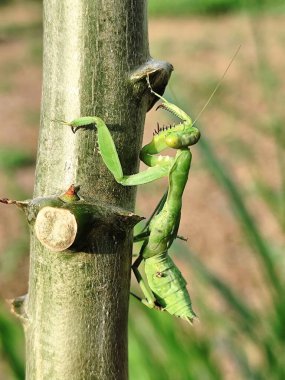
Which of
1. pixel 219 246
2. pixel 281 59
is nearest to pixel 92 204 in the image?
pixel 219 246

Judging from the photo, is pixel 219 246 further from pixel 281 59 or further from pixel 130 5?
pixel 130 5

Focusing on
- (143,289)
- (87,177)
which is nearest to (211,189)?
(143,289)

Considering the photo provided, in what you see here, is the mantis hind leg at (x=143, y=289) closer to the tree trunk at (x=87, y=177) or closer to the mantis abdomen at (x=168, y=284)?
the mantis abdomen at (x=168, y=284)

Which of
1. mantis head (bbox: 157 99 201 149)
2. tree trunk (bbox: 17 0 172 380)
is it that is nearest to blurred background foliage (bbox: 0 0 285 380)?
mantis head (bbox: 157 99 201 149)

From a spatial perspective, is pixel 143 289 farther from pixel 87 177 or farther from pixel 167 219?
pixel 87 177

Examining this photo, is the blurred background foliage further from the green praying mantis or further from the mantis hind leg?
the mantis hind leg

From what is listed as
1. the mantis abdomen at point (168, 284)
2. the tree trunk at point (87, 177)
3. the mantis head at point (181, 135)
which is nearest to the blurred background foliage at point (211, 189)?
the mantis head at point (181, 135)
